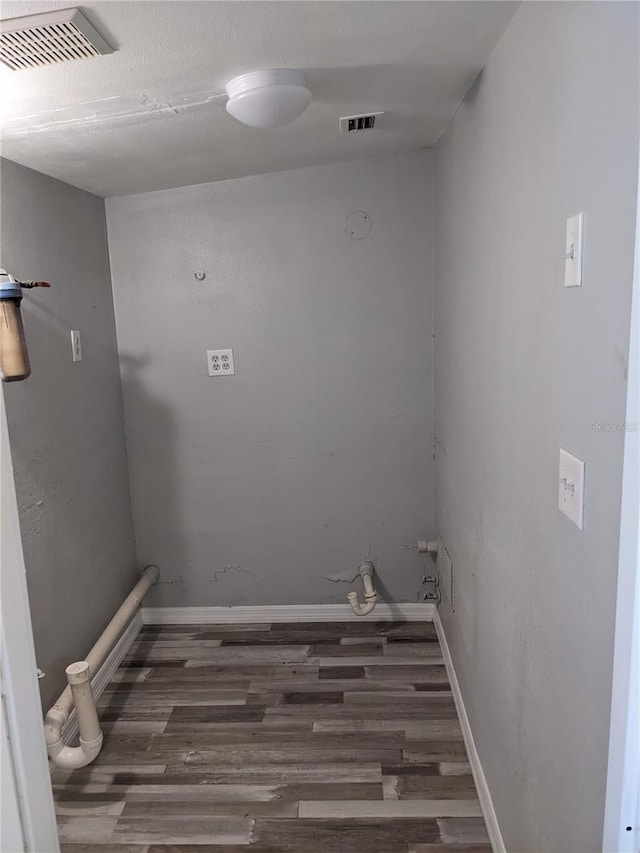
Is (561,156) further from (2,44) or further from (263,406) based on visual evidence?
(263,406)

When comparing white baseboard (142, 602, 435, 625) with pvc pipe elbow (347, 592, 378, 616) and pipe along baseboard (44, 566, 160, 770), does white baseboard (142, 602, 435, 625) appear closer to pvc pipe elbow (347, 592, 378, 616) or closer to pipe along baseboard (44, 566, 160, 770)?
pvc pipe elbow (347, 592, 378, 616)

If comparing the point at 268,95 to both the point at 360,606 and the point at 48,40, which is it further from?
the point at 360,606

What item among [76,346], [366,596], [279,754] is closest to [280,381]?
[76,346]

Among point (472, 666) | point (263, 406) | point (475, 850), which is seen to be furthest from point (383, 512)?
point (475, 850)

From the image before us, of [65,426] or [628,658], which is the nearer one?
[628,658]

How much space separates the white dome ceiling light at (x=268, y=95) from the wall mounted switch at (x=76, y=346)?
115cm

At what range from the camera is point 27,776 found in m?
0.80

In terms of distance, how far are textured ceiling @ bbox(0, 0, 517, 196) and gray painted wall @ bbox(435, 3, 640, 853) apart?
17 centimetres

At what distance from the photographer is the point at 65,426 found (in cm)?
218

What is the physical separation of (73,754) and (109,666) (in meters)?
0.60

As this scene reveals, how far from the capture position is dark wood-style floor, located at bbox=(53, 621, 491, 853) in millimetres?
1706

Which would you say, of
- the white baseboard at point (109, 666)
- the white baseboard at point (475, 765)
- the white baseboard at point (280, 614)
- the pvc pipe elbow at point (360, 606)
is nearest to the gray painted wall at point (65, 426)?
the white baseboard at point (109, 666)

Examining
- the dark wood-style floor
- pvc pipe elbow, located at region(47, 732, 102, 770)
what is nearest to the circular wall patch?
the dark wood-style floor

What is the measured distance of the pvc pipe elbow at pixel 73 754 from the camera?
1.88 metres
